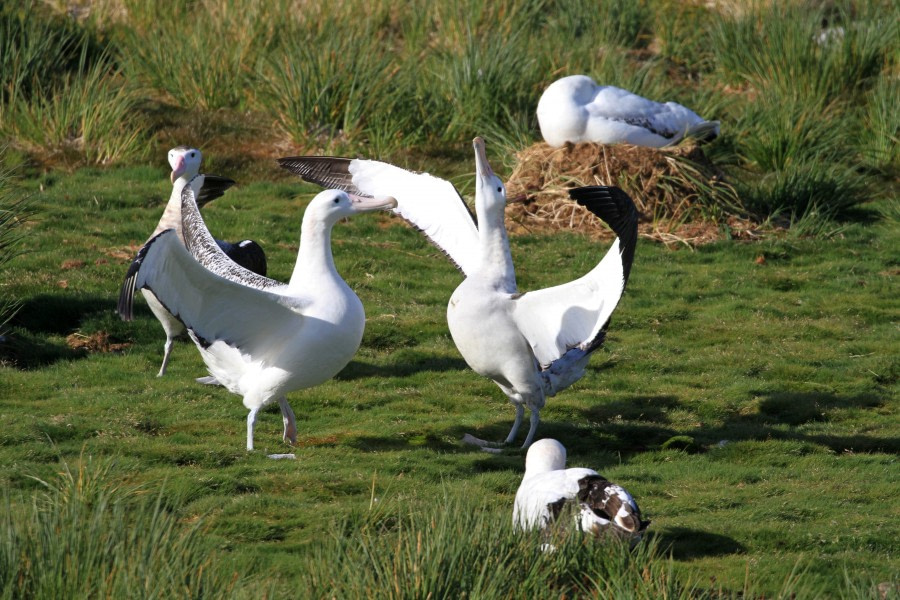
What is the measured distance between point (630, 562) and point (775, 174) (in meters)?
10.7

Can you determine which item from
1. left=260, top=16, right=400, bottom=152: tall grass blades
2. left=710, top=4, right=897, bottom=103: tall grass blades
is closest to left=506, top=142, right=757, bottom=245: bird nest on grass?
left=260, top=16, right=400, bottom=152: tall grass blades

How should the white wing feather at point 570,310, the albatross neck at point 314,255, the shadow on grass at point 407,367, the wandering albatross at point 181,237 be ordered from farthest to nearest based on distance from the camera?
the shadow on grass at point 407,367 < the wandering albatross at point 181,237 < the albatross neck at point 314,255 < the white wing feather at point 570,310

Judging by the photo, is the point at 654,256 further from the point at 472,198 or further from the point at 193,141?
the point at 193,141

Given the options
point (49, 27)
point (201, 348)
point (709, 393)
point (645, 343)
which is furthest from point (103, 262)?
point (49, 27)

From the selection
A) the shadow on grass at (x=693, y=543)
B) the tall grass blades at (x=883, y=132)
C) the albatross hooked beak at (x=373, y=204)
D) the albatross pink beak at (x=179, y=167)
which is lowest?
the tall grass blades at (x=883, y=132)

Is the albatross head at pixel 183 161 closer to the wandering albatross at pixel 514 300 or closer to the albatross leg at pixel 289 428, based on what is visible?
the wandering albatross at pixel 514 300

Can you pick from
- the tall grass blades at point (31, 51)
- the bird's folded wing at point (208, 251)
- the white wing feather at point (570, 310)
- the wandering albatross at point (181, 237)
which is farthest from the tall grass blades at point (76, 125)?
the white wing feather at point (570, 310)

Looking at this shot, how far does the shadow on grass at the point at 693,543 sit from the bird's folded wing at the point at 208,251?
312cm

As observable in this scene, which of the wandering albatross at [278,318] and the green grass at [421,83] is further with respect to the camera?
the green grass at [421,83]

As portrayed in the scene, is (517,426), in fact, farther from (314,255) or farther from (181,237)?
(181,237)

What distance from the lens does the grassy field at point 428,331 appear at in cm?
526

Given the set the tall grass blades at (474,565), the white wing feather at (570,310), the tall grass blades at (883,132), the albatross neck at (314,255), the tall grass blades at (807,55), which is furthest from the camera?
the tall grass blades at (807,55)

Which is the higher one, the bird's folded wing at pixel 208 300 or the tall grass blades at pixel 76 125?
the bird's folded wing at pixel 208 300

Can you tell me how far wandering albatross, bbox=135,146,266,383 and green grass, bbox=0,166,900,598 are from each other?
0.36 metres
